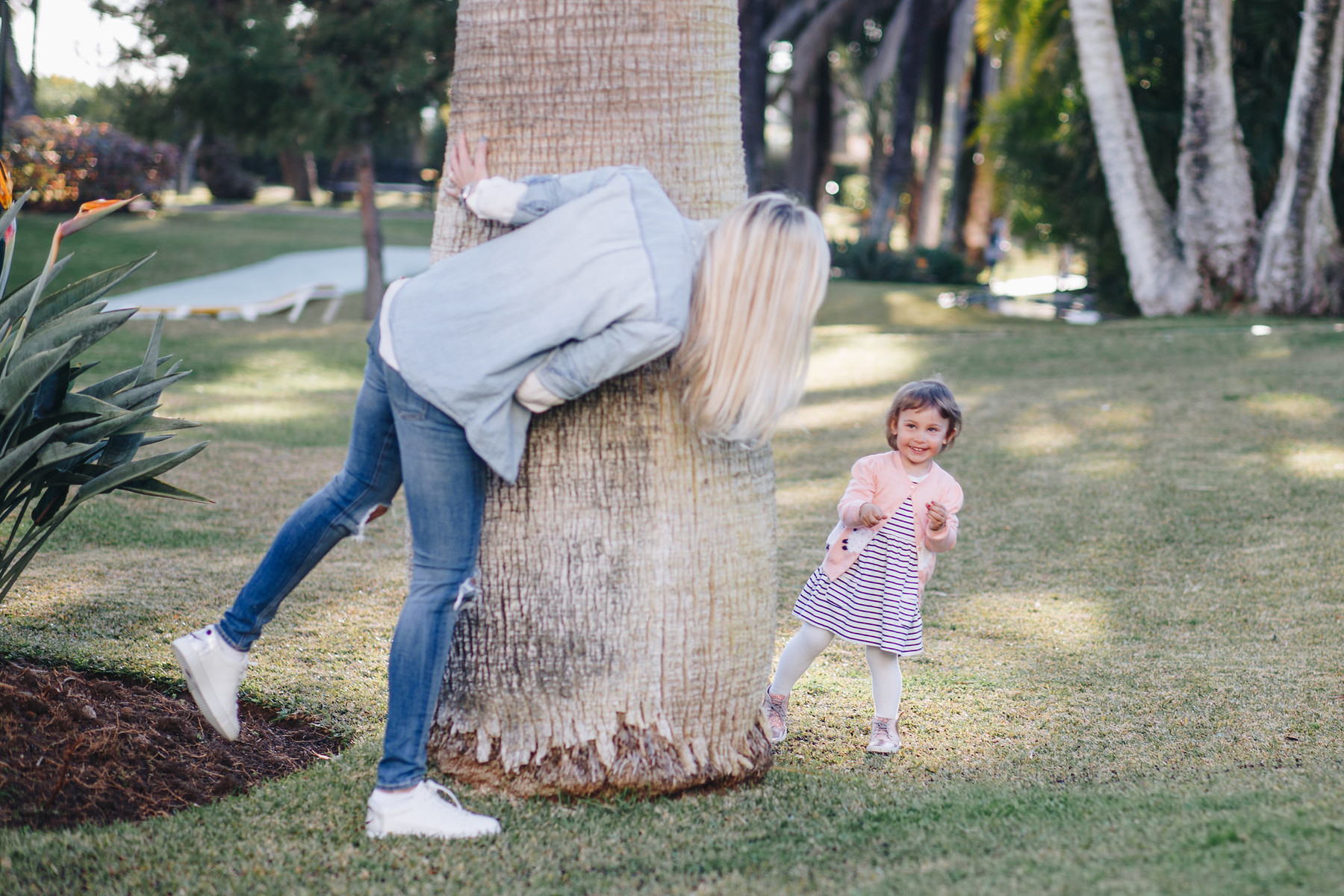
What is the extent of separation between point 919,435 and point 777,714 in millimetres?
999

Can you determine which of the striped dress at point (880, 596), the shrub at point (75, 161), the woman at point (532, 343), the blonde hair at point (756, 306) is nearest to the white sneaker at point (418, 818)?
the woman at point (532, 343)

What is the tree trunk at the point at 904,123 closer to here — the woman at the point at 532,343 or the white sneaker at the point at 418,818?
the woman at the point at 532,343

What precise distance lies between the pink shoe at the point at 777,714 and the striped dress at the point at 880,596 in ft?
0.90

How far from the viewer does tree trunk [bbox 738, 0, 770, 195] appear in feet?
64.8

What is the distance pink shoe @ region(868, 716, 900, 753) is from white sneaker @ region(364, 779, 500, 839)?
1.27 m

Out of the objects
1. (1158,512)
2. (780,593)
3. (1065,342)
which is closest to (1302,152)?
(1065,342)

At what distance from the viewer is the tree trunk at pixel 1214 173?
11.7m

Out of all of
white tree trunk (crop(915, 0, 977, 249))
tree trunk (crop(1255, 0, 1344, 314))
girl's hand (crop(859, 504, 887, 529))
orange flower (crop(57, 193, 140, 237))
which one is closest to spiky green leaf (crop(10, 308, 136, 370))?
orange flower (crop(57, 193, 140, 237))

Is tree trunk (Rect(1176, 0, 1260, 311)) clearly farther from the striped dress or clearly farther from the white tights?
the white tights

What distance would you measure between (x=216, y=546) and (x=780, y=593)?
2729 millimetres

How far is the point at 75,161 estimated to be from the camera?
2102 cm

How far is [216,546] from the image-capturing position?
222 inches

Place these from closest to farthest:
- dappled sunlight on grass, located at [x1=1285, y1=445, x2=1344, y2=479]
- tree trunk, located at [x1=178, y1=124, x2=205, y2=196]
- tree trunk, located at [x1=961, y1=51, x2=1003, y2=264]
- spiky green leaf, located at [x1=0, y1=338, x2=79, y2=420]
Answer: spiky green leaf, located at [x1=0, y1=338, x2=79, y2=420] < dappled sunlight on grass, located at [x1=1285, y1=445, x2=1344, y2=479] < tree trunk, located at [x1=961, y1=51, x2=1003, y2=264] < tree trunk, located at [x1=178, y1=124, x2=205, y2=196]

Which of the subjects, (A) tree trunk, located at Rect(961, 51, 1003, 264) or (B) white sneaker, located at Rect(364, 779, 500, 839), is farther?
(A) tree trunk, located at Rect(961, 51, 1003, 264)
